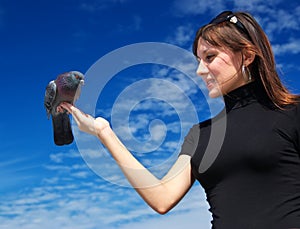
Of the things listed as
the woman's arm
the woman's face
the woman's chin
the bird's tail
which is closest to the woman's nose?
the woman's face

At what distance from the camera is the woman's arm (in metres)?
2.81

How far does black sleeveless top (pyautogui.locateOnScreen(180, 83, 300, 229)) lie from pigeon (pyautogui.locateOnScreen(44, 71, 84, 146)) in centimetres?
111

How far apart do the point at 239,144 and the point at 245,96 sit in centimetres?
45

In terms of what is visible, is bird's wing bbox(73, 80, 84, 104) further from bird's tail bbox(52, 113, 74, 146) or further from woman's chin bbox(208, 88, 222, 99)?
woman's chin bbox(208, 88, 222, 99)

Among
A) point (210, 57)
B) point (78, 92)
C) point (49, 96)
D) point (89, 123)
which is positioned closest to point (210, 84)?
point (210, 57)

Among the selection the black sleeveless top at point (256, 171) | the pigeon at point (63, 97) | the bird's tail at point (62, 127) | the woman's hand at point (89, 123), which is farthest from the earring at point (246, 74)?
the bird's tail at point (62, 127)

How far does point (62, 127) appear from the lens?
3469mm

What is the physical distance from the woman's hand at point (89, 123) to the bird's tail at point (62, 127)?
34 cm

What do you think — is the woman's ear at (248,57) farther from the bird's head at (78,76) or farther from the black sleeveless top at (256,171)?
the bird's head at (78,76)

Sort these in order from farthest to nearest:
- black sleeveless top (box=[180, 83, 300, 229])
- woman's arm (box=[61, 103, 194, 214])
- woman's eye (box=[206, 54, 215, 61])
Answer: woman's eye (box=[206, 54, 215, 61]) → woman's arm (box=[61, 103, 194, 214]) → black sleeveless top (box=[180, 83, 300, 229])

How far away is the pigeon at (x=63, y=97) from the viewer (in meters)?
3.36

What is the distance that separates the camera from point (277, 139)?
2604 millimetres

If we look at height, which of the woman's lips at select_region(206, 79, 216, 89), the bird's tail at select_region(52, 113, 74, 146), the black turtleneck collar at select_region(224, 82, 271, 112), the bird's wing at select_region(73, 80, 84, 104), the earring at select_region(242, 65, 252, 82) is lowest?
the black turtleneck collar at select_region(224, 82, 271, 112)

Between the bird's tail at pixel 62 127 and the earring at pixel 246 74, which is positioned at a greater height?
the bird's tail at pixel 62 127
